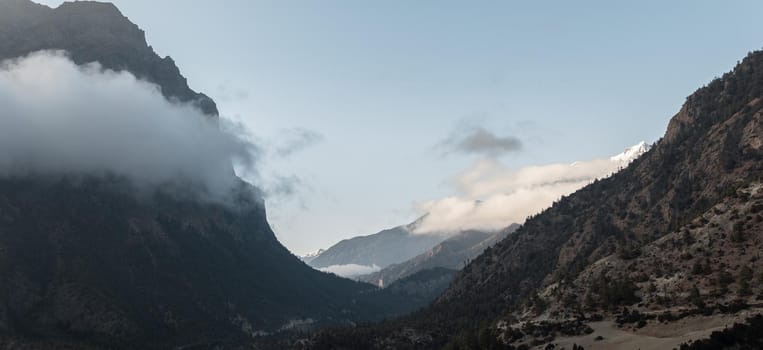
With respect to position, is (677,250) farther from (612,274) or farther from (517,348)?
(517,348)

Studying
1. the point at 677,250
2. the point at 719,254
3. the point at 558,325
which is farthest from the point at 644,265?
the point at 558,325

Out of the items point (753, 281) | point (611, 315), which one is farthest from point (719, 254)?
point (611, 315)

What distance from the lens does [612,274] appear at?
18962 centimetres

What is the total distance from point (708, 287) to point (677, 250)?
104 ft

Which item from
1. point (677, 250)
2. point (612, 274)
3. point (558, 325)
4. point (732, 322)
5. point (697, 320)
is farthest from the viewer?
point (612, 274)

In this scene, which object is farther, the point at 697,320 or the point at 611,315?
the point at 611,315

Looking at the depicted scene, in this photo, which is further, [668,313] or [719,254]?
[719,254]

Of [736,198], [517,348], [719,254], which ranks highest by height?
[736,198]

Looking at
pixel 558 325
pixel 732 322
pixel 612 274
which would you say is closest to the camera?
pixel 732 322

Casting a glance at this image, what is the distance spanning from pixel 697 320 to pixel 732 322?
11.9m

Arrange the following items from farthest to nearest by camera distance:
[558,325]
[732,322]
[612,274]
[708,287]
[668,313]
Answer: [612,274], [558,325], [708,287], [668,313], [732,322]

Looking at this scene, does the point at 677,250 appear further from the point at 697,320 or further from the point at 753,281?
the point at 697,320

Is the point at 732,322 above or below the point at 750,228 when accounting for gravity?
below

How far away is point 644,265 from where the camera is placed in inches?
7175
